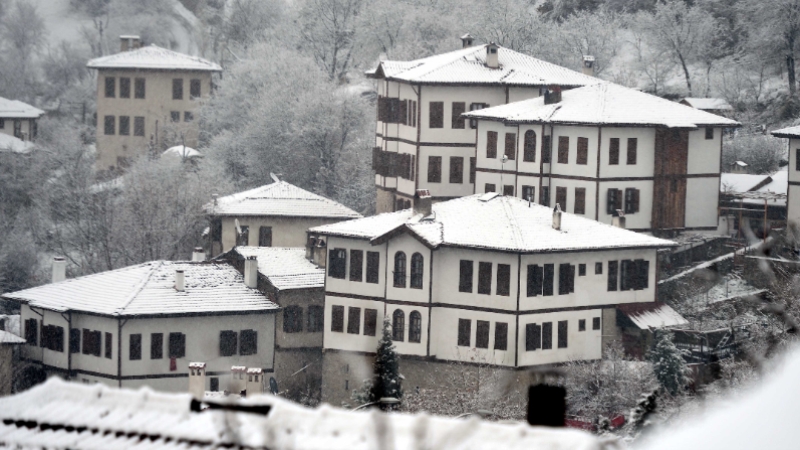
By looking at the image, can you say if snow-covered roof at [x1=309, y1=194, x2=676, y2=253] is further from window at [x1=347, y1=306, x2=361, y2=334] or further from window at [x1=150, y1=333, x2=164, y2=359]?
window at [x1=150, y1=333, x2=164, y2=359]

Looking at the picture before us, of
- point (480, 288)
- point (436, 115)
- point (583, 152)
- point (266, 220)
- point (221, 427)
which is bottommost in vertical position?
point (480, 288)

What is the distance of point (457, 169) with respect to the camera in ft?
164

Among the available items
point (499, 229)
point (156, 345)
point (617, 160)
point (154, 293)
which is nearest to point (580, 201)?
point (617, 160)

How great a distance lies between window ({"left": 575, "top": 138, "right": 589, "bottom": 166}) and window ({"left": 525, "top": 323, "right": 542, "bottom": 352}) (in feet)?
26.6

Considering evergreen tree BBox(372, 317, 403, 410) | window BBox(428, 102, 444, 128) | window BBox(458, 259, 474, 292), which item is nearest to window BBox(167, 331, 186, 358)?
evergreen tree BBox(372, 317, 403, 410)

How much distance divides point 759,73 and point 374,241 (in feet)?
102

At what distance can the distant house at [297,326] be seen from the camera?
4069 centimetres

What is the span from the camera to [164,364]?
39.2m

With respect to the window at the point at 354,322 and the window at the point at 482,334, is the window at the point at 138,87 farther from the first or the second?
the window at the point at 482,334

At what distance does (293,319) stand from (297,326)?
23 cm

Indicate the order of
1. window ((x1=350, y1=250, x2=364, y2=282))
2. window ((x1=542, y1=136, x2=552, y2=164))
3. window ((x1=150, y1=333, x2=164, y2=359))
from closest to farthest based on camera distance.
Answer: window ((x1=150, y1=333, x2=164, y2=359)) < window ((x1=350, y1=250, x2=364, y2=282)) < window ((x1=542, y1=136, x2=552, y2=164))

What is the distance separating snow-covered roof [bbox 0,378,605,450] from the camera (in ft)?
20.1

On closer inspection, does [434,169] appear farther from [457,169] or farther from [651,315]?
[651,315]

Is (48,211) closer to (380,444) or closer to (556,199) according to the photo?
(556,199)
